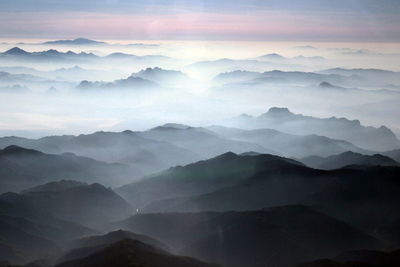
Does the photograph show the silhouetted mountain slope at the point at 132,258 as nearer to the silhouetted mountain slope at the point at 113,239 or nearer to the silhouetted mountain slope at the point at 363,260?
the silhouetted mountain slope at the point at 113,239

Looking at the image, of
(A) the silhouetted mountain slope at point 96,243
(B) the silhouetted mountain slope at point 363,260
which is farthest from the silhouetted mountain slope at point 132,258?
(B) the silhouetted mountain slope at point 363,260

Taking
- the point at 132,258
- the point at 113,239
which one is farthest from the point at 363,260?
the point at 113,239

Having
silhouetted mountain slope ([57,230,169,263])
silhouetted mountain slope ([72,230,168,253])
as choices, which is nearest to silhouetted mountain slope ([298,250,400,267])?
silhouetted mountain slope ([72,230,168,253])

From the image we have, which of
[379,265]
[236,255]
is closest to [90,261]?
[236,255]

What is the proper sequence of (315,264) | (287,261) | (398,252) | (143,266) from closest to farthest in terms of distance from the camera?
(143,266) < (315,264) < (398,252) < (287,261)

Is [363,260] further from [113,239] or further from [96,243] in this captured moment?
[96,243]

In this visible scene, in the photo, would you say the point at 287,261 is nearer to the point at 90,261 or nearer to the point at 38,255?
the point at 90,261
